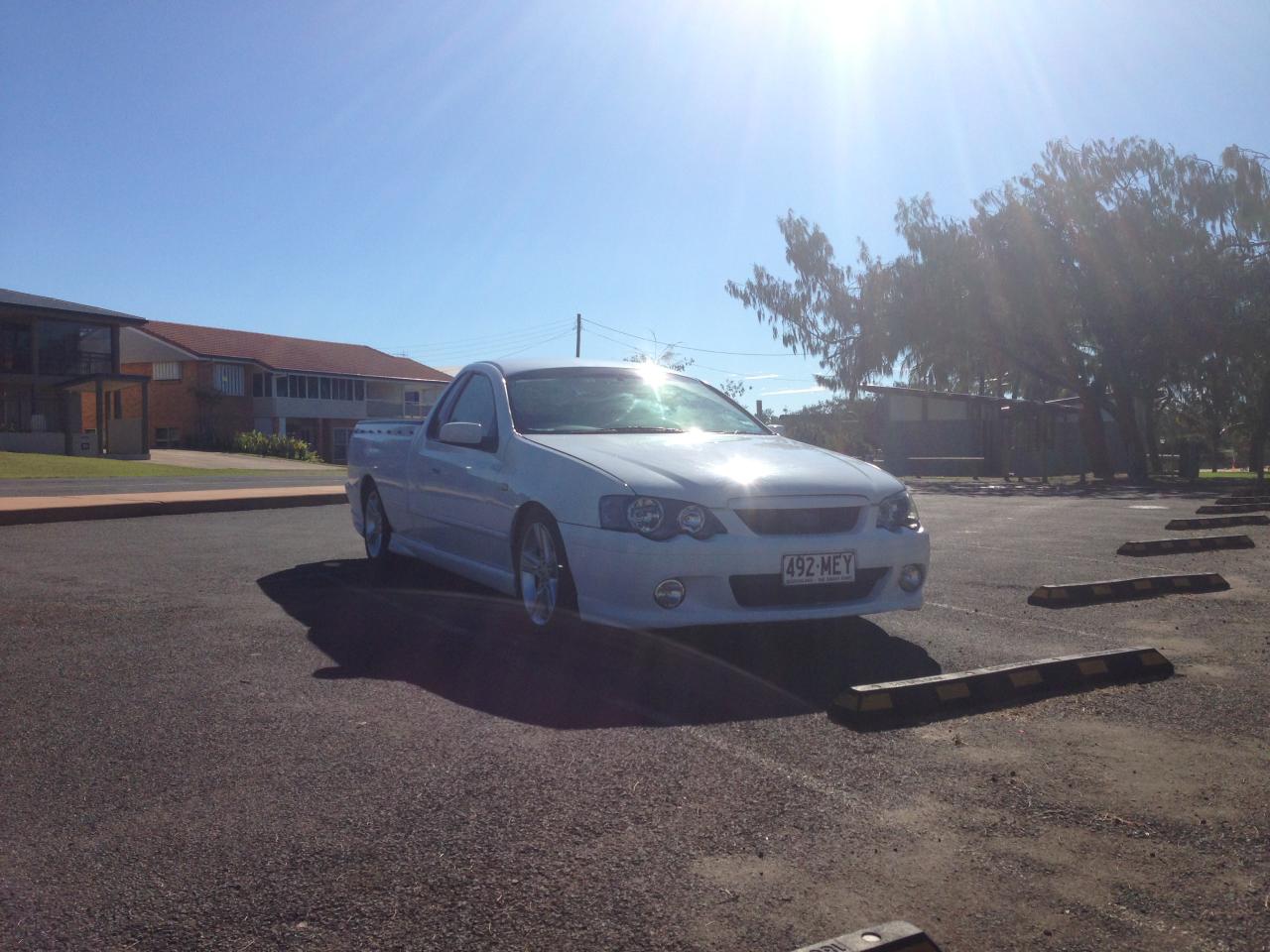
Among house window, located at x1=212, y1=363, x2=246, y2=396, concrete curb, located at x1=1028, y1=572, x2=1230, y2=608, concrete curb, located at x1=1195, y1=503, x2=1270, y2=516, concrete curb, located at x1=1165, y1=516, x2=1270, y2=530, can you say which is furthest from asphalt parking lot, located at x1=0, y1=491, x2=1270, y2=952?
house window, located at x1=212, y1=363, x2=246, y2=396

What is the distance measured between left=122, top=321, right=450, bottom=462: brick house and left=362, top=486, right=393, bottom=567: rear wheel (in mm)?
40134

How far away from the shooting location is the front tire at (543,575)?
5465mm

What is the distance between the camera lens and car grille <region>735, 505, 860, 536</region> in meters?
5.18

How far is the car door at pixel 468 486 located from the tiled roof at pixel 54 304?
38.4 m

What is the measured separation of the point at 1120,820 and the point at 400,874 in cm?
196

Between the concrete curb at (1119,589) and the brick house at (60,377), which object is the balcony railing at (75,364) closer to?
the brick house at (60,377)

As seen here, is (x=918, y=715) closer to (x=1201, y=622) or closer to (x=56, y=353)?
→ (x=1201, y=622)

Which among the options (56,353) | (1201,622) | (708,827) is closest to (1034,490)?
(1201,622)

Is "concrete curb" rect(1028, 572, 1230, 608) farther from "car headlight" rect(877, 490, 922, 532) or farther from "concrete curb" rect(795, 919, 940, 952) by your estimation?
"concrete curb" rect(795, 919, 940, 952)

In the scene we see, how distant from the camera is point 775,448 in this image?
6.07 meters

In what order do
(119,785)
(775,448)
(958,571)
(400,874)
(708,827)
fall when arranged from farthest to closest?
1. (958,571)
2. (775,448)
3. (119,785)
4. (708,827)
5. (400,874)

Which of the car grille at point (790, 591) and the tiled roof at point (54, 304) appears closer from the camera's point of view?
the car grille at point (790, 591)

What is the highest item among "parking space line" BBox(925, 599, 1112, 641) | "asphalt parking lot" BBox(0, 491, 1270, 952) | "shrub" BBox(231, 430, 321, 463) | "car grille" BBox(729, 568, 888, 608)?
"shrub" BBox(231, 430, 321, 463)

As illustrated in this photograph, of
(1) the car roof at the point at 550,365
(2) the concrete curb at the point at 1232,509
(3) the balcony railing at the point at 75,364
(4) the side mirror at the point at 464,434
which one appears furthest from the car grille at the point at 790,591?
(3) the balcony railing at the point at 75,364
